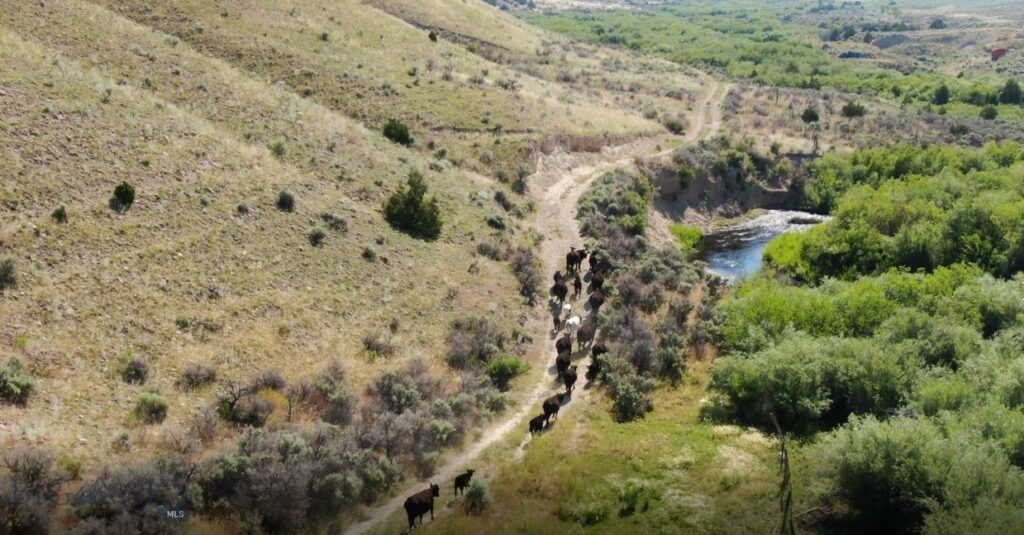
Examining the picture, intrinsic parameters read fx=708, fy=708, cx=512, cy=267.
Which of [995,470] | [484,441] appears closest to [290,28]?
[484,441]

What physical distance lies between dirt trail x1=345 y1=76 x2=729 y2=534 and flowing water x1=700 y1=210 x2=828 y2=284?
1014 centimetres

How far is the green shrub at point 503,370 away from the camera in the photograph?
27.7 m

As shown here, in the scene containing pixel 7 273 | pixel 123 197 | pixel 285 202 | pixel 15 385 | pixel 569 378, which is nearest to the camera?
pixel 15 385

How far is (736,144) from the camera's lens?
68688mm

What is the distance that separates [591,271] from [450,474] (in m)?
19.8

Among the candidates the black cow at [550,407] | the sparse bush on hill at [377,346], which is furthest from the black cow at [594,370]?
the sparse bush on hill at [377,346]

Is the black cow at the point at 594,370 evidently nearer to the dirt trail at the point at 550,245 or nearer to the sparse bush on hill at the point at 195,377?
the dirt trail at the point at 550,245

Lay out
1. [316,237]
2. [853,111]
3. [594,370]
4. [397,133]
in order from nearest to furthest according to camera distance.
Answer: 1. [594,370]
2. [316,237]
3. [397,133]
4. [853,111]

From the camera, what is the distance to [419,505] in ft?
60.0

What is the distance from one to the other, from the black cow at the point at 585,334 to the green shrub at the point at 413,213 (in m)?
9.95

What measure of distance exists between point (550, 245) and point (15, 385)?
29476mm

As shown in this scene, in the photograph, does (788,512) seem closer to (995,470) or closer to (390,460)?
(995,470)

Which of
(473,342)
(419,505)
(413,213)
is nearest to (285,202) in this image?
(413,213)

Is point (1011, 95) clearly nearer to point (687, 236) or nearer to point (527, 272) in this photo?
point (687, 236)
